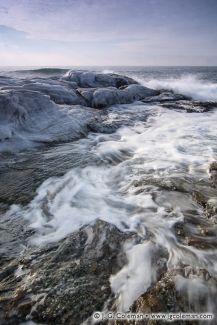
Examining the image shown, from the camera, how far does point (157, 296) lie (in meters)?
2.76

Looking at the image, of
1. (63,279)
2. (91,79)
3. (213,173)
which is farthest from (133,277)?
(91,79)

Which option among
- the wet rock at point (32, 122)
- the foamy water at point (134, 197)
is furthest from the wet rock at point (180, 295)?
the wet rock at point (32, 122)

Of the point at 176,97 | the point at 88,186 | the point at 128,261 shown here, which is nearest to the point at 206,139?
the point at 88,186

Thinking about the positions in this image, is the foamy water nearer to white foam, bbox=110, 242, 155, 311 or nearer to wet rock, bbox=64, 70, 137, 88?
white foam, bbox=110, 242, 155, 311

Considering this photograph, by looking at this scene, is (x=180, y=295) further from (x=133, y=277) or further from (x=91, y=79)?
(x=91, y=79)

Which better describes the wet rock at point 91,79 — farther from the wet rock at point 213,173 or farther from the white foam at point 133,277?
the white foam at point 133,277

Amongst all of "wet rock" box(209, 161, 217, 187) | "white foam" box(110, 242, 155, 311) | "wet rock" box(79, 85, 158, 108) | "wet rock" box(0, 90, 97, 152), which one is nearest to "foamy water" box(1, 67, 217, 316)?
"white foam" box(110, 242, 155, 311)

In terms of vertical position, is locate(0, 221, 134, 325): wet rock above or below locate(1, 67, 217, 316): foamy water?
above

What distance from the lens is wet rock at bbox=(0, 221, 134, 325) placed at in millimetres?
2725

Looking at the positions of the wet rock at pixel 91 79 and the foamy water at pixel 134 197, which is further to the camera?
the wet rock at pixel 91 79

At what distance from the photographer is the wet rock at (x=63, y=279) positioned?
2.72m

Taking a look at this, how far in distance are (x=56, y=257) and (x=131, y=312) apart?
4.00 feet

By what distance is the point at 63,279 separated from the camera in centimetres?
308

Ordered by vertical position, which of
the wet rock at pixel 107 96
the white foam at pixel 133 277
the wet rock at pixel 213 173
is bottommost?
the wet rock at pixel 107 96
